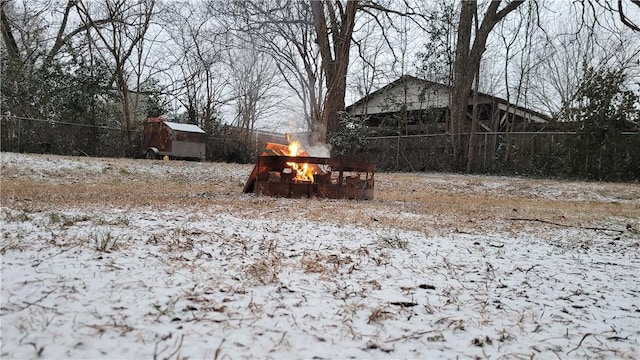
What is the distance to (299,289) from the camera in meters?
1.70

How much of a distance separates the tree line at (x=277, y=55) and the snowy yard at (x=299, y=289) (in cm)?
954

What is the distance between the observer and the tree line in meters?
11.8

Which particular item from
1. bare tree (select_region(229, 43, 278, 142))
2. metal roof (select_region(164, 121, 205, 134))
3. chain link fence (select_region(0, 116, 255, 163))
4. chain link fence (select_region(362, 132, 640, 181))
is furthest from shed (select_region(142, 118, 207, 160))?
bare tree (select_region(229, 43, 278, 142))

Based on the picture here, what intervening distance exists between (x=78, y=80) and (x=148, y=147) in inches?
136

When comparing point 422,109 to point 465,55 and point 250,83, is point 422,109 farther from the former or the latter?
point 250,83

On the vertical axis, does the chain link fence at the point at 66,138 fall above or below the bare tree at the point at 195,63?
below

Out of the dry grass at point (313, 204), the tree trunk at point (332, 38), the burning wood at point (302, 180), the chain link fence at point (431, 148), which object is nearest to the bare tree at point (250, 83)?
the chain link fence at point (431, 148)

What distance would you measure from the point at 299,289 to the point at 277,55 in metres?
12.8

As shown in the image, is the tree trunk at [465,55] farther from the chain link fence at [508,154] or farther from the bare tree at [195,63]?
the bare tree at [195,63]

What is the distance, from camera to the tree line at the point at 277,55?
11820mm

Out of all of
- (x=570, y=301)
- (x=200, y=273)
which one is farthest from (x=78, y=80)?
→ (x=570, y=301)

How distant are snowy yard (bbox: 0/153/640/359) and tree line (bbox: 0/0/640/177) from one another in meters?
9.54

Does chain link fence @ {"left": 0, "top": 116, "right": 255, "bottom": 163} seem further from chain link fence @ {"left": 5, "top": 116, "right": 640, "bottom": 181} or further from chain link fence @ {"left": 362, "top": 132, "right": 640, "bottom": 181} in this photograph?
chain link fence @ {"left": 362, "top": 132, "right": 640, "bottom": 181}

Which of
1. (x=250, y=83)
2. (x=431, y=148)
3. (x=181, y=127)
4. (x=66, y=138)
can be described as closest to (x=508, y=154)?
(x=431, y=148)
